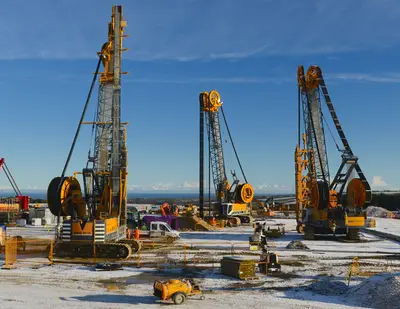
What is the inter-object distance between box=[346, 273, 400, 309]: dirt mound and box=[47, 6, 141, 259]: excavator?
37.6 ft

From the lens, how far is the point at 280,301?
47.0 feet

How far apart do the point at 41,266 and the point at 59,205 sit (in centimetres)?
432

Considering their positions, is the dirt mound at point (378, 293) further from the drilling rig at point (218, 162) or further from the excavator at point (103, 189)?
the drilling rig at point (218, 162)

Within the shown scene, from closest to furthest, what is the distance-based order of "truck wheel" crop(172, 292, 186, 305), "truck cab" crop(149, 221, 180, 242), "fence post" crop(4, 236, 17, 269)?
1. "truck wheel" crop(172, 292, 186, 305)
2. "fence post" crop(4, 236, 17, 269)
3. "truck cab" crop(149, 221, 180, 242)

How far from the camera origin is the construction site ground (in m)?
14.1

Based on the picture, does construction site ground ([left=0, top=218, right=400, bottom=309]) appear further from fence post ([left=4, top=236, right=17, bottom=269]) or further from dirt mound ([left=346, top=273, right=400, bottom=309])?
fence post ([left=4, top=236, right=17, bottom=269])

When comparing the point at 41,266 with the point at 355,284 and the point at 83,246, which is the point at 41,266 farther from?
the point at 355,284

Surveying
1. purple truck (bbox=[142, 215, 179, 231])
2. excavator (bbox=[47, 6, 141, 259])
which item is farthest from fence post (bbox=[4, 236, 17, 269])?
purple truck (bbox=[142, 215, 179, 231])

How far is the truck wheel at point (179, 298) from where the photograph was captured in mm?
13977

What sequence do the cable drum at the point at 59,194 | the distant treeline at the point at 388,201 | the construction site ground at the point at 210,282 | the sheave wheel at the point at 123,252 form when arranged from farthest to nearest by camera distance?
the distant treeline at the point at 388,201
the cable drum at the point at 59,194
the sheave wheel at the point at 123,252
the construction site ground at the point at 210,282

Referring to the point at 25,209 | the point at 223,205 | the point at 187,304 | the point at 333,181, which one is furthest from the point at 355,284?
the point at 25,209

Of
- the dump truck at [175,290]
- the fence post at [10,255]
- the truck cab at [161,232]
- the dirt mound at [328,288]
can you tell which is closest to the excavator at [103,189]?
the fence post at [10,255]

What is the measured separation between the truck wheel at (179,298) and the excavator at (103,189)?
8464 mm

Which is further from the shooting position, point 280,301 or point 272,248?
point 272,248
